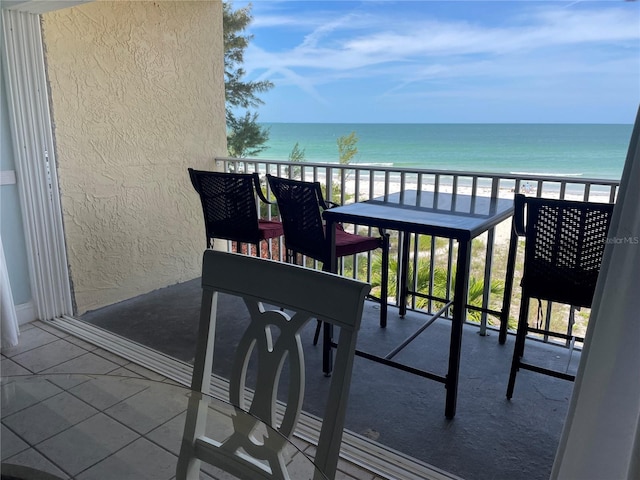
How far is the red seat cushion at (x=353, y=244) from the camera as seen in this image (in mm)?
2568

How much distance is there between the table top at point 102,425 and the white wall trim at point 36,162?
A: 183cm

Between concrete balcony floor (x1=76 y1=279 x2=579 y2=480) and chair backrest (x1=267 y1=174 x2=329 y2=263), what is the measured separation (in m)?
0.67

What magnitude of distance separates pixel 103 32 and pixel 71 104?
582 millimetres

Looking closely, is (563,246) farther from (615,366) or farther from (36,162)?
(36,162)

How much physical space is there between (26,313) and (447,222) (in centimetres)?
282

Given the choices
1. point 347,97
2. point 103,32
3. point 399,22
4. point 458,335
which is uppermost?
point 399,22

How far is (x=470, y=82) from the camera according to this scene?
2272cm

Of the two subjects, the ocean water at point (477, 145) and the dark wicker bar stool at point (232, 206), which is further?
the ocean water at point (477, 145)

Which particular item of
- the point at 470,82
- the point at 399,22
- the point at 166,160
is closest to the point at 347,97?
the point at 399,22

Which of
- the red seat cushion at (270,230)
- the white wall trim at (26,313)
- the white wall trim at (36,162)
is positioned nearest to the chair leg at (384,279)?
the red seat cushion at (270,230)

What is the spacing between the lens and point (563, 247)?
1990 millimetres

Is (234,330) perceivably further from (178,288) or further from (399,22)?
(399,22)

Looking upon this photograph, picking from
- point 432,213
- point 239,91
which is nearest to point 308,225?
point 432,213

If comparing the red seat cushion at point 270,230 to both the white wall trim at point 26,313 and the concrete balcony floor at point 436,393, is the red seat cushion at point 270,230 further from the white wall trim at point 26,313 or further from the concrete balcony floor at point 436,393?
the white wall trim at point 26,313
